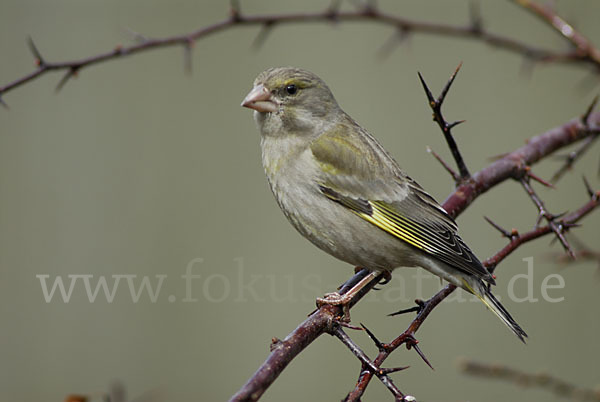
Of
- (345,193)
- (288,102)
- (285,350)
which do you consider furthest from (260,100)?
(285,350)

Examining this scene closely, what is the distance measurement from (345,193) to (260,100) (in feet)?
2.19

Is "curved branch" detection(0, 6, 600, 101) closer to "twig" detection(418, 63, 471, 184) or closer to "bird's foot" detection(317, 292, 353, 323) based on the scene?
"twig" detection(418, 63, 471, 184)

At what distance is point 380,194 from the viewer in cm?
359

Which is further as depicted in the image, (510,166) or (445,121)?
(510,166)

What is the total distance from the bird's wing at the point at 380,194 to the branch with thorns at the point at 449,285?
158mm

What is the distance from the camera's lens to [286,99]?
3.65m

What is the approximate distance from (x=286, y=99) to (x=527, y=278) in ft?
9.39

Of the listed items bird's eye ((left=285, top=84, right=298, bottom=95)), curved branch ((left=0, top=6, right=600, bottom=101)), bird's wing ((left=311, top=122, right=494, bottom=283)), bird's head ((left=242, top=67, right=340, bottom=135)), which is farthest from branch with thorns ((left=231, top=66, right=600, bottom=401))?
bird's eye ((left=285, top=84, right=298, bottom=95))

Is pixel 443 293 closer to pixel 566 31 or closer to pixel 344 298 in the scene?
pixel 344 298

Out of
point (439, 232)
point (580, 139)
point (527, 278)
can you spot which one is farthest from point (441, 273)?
point (527, 278)

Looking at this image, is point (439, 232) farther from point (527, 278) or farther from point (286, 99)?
point (527, 278)

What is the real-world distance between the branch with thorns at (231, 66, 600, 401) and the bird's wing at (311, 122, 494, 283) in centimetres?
16

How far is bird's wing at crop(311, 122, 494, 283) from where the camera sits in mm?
3398

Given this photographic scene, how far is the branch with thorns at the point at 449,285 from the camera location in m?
2.00
